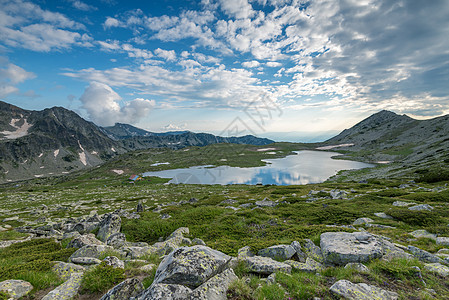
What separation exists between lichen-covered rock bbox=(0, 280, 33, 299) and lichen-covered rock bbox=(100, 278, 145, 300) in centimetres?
293

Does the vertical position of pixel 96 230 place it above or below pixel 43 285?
below

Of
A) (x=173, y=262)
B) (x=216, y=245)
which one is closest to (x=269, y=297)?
(x=173, y=262)

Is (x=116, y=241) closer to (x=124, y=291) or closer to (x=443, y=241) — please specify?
(x=124, y=291)

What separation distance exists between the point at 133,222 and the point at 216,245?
10.4 meters

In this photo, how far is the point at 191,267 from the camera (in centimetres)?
640

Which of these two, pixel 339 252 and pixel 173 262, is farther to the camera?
pixel 339 252

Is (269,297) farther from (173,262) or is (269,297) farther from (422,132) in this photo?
(422,132)

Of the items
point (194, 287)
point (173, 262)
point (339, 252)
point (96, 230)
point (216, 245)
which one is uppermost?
point (173, 262)

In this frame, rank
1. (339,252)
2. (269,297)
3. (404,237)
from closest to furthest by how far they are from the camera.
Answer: (269,297) < (339,252) < (404,237)

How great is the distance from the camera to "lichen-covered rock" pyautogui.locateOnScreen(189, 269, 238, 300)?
18.5 ft

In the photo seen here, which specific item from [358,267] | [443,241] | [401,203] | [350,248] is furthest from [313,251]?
[401,203]

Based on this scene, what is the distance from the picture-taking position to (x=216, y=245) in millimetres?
11023

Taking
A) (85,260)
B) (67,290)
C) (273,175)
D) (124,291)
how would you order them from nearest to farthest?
(124,291), (67,290), (85,260), (273,175)

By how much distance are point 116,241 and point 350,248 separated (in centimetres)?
1483
